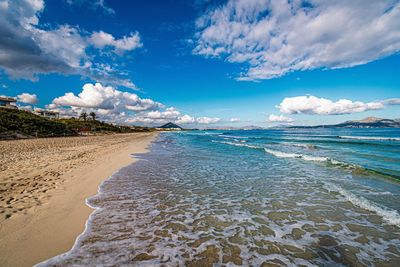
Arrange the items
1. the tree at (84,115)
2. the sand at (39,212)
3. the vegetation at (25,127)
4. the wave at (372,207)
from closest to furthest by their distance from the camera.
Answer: the sand at (39,212), the wave at (372,207), the vegetation at (25,127), the tree at (84,115)

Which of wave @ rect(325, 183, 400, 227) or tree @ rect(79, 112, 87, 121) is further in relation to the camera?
tree @ rect(79, 112, 87, 121)

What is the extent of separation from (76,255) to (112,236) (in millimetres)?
826

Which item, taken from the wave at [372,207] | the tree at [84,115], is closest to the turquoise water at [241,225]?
the wave at [372,207]

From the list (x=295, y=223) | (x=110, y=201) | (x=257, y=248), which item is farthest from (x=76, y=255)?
(x=295, y=223)

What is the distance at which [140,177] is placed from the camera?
33.4ft

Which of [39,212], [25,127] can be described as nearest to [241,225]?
[39,212]

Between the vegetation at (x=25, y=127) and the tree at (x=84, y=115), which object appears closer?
the vegetation at (x=25, y=127)

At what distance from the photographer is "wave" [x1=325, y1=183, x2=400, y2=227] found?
17.9 feet

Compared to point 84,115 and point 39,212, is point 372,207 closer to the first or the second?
point 39,212

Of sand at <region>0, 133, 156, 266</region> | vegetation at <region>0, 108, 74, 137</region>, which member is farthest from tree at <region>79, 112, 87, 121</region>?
sand at <region>0, 133, 156, 266</region>

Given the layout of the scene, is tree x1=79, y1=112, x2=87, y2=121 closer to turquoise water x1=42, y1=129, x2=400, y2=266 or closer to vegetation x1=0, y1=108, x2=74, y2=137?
vegetation x1=0, y1=108, x2=74, y2=137

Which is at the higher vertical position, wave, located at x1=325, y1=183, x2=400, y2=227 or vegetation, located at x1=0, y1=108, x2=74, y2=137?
vegetation, located at x1=0, y1=108, x2=74, y2=137

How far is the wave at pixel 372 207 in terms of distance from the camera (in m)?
5.44

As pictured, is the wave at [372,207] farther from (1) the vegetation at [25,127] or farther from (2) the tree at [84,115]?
(2) the tree at [84,115]
